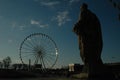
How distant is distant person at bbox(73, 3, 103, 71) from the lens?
14508 mm

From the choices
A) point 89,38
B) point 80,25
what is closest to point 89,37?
point 89,38

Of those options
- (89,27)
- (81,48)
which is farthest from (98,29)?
(81,48)

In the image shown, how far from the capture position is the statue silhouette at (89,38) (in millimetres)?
14459

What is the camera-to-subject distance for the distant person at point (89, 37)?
47.6ft

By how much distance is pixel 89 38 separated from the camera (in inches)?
578

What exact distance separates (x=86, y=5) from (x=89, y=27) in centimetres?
169

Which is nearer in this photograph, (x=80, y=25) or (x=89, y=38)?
(x=80, y=25)

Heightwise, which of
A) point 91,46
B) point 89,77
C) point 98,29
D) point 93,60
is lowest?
point 89,77

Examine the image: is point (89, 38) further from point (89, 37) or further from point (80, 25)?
point (80, 25)

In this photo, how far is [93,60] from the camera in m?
14.4

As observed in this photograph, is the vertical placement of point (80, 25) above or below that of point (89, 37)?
above

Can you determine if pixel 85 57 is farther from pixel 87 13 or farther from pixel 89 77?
pixel 87 13

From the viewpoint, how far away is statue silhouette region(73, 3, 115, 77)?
14459 millimetres

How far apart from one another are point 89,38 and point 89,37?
0.22 feet
